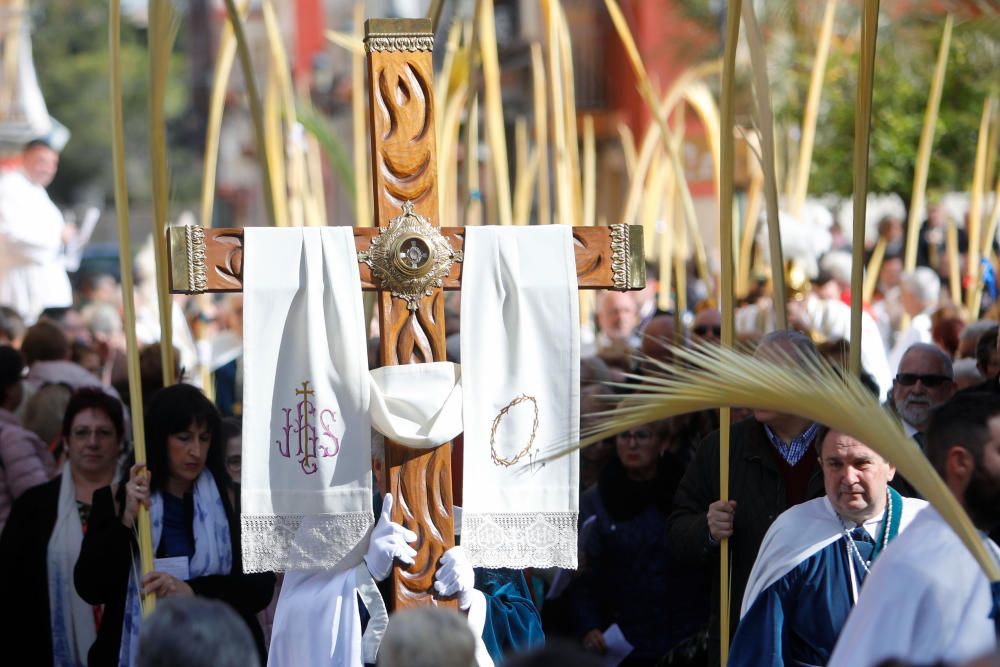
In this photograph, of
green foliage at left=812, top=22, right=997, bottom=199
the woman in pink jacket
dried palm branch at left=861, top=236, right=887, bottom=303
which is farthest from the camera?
green foliage at left=812, top=22, right=997, bottom=199

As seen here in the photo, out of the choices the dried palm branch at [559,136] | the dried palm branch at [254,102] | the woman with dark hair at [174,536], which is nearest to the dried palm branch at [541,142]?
the dried palm branch at [559,136]

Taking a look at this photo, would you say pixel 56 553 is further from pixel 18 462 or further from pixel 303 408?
pixel 303 408

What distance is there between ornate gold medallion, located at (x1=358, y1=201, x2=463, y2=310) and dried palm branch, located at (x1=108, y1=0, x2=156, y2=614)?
0.79 meters

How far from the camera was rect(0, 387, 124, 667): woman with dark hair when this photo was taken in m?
5.29

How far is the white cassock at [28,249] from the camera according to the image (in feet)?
35.4

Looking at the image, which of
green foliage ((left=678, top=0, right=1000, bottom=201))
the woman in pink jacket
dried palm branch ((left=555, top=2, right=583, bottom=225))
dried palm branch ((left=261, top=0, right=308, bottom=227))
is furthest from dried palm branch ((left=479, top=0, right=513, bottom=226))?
green foliage ((left=678, top=0, right=1000, bottom=201))

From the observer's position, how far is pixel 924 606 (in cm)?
318

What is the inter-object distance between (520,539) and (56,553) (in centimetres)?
193

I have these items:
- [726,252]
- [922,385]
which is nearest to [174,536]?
[726,252]

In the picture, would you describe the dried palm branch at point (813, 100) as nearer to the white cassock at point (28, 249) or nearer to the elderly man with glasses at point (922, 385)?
the elderly man with glasses at point (922, 385)

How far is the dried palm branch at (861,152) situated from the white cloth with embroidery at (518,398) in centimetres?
84

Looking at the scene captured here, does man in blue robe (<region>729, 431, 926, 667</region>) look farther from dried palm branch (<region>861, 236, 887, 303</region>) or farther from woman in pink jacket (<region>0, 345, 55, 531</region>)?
dried palm branch (<region>861, 236, 887, 303</region>)

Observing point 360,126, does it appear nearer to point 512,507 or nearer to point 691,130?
point 512,507

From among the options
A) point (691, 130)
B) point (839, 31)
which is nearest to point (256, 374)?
point (839, 31)
